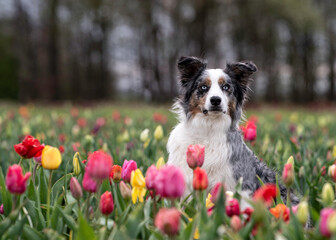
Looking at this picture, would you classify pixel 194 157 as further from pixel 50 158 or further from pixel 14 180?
pixel 14 180

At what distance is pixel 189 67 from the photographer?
11.8ft

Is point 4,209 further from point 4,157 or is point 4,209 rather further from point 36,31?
point 36,31

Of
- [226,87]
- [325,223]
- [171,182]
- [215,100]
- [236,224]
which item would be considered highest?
[226,87]

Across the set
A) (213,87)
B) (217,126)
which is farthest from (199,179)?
(213,87)

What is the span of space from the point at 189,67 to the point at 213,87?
16.0 inches

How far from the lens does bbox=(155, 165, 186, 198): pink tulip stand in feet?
4.66

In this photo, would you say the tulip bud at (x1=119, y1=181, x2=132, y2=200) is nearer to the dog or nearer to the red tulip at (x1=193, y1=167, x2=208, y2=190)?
the red tulip at (x1=193, y1=167, x2=208, y2=190)

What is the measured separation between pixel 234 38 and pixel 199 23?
5600 mm

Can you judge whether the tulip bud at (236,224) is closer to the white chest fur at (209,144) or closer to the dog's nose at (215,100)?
the white chest fur at (209,144)

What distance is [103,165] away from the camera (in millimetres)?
1553

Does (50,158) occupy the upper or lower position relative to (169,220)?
upper

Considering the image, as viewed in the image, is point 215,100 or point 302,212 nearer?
point 302,212

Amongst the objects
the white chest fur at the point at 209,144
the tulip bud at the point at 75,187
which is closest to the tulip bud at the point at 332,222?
the tulip bud at the point at 75,187

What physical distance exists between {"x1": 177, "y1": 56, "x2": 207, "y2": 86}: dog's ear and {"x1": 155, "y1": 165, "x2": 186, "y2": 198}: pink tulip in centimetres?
211
